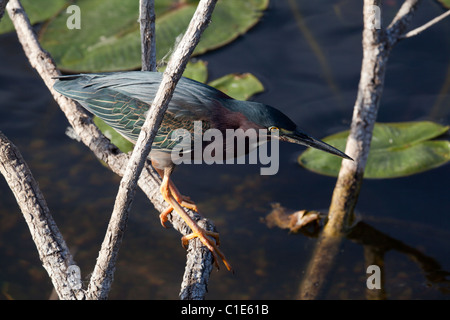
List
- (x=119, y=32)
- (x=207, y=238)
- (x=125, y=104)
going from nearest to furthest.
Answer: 1. (x=207, y=238)
2. (x=125, y=104)
3. (x=119, y=32)

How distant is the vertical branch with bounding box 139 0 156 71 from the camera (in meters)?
3.05

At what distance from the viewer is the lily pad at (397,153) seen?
4.55 meters

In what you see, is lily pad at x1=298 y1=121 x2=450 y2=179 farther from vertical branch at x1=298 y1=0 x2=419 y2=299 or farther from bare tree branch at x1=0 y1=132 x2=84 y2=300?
bare tree branch at x1=0 y1=132 x2=84 y2=300

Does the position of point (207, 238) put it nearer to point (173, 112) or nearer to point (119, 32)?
point (173, 112)

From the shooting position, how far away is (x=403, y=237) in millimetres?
4695

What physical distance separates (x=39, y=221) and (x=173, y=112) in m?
0.92

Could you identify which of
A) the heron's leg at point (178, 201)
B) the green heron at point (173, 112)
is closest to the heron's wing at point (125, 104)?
the green heron at point (173, 112)

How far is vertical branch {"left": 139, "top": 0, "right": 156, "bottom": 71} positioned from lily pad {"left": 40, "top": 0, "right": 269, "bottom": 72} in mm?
2182

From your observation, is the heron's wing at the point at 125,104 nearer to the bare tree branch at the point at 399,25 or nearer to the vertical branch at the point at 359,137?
the vertical branch at the point at 359,137

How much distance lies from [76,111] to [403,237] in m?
3.12

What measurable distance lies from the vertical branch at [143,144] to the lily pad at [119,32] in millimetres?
3405

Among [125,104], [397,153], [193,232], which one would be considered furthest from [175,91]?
[397,153]

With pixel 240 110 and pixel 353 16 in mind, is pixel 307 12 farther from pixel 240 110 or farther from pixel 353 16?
pixel 240 110

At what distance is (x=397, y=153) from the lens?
466cm
